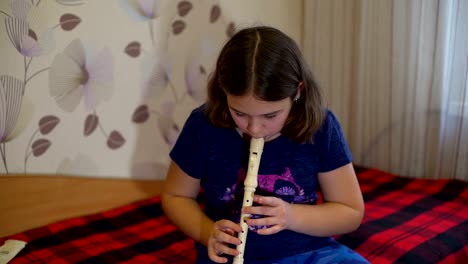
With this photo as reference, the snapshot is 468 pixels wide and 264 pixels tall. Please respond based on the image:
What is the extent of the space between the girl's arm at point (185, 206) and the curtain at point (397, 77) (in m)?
0.64

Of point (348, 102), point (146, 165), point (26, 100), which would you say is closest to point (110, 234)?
point (146, 165)

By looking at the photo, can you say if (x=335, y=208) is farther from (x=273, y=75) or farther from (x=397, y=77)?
(x=397, y=77)

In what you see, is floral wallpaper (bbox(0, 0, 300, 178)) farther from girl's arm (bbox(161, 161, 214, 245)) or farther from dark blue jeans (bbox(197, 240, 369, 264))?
dark blue jeans (bbox(197, 240, 369, 264))

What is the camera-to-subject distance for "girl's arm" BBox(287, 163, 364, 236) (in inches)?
38.0

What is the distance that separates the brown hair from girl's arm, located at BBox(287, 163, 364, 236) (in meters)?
0.11

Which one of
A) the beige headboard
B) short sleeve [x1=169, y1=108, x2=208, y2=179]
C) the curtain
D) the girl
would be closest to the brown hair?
the girl

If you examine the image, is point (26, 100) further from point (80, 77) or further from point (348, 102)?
point (348, 102)

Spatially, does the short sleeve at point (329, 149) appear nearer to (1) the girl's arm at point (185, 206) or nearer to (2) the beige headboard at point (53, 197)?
(1) the girl's arm at point (185, 206)

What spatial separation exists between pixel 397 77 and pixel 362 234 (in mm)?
615

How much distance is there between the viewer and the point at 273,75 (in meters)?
0.83

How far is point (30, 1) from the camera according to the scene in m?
1.29

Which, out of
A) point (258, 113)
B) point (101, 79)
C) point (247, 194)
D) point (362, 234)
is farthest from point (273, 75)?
point (101, 79)

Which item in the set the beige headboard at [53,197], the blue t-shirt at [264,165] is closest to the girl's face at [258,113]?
the blue t-shirt at [264,165]

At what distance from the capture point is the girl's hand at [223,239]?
85 cm
